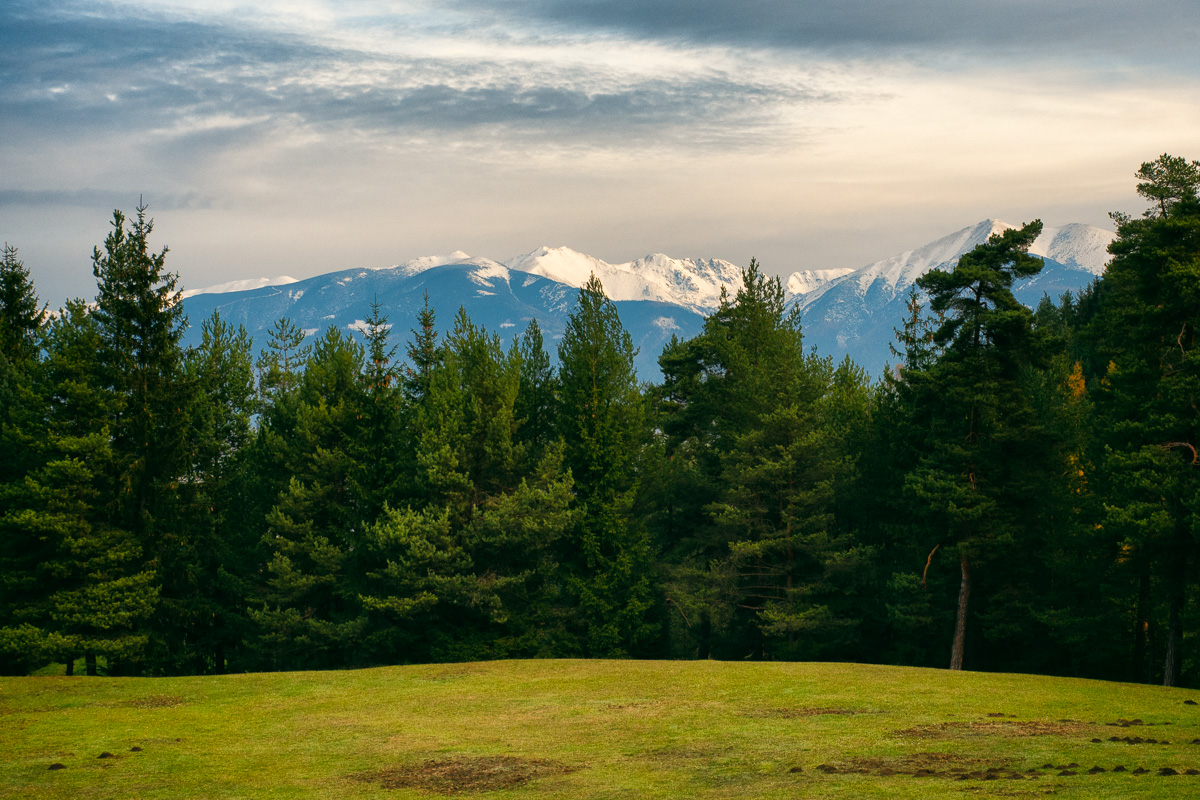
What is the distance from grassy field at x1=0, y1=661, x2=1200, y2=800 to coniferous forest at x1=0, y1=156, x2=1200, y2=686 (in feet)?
22.7

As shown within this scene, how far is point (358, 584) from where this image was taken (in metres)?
36.4

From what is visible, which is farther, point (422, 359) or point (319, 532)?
point (422, 359)

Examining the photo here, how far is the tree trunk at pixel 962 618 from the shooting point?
1240 inches

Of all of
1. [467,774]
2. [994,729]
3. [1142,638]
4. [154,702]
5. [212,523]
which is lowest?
[1142,638]

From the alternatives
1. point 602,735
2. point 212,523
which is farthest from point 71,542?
point 602,735

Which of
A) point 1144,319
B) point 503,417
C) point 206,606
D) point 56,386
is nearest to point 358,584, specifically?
point 206,606

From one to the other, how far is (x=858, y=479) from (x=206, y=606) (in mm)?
27854

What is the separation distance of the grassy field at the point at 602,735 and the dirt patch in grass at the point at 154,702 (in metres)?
0.08

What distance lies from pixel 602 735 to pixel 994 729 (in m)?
7.92

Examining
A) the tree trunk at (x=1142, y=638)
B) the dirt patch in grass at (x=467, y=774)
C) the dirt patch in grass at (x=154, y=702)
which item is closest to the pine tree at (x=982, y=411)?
the tree trunk at (x=1142, y=638)

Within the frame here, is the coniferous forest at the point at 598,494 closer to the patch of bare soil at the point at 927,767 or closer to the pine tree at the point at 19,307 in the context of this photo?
the pine tree at the point at 19,307

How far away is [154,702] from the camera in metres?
23.6

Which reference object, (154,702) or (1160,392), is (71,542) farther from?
(1160,392)

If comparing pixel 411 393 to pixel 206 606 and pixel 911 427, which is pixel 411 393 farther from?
pixel 911 427
